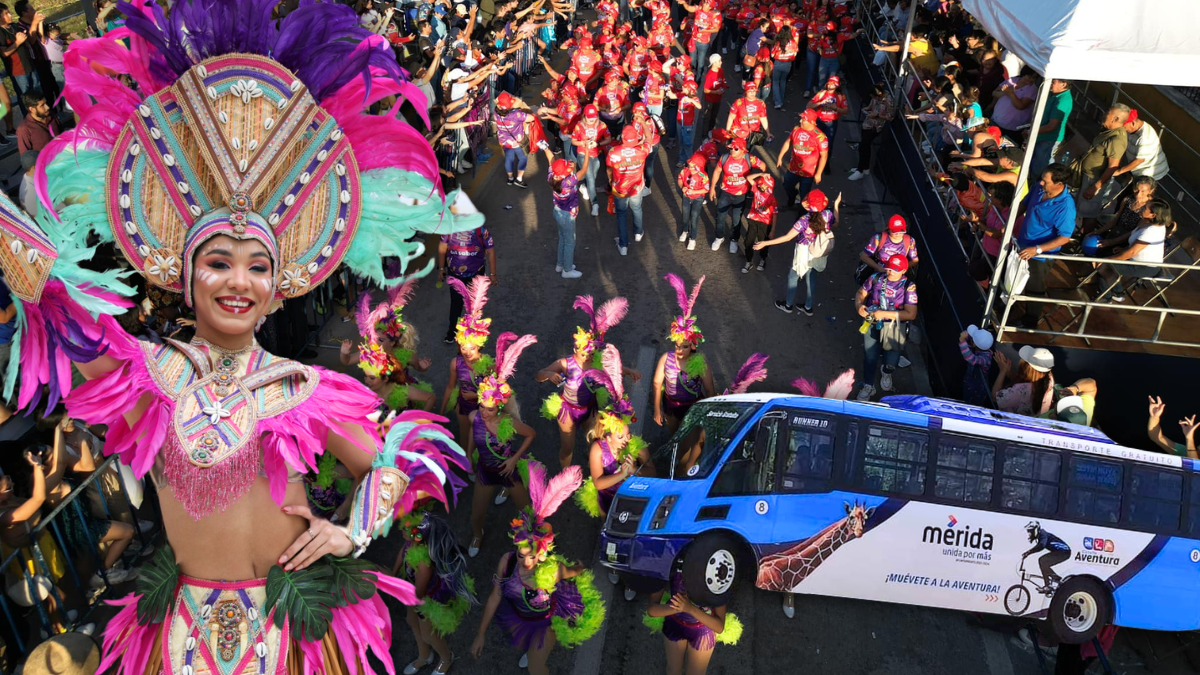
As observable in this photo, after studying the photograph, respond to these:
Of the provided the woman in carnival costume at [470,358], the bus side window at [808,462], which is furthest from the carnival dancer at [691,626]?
the woman in carnival costume at [470,358]

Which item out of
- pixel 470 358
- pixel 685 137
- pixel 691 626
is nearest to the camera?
pixel 691 626

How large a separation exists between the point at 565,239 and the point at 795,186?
384 centimetres

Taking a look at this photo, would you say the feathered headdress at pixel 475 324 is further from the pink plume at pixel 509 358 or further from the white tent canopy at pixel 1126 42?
the white tent canopy at pixel 1126 42

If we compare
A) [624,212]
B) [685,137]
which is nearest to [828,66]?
[685,137]

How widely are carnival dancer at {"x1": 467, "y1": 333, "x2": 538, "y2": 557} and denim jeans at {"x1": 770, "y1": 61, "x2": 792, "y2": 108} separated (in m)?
12.1

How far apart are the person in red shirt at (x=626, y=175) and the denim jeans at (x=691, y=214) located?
2.20ft

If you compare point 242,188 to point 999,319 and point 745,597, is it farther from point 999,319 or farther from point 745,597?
point 999,319

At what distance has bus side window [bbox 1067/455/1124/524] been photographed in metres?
6.95

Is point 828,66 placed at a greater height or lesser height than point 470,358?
greater

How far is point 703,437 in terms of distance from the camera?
759 centimetres

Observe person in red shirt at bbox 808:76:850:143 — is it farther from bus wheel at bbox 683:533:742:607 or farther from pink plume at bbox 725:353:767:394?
bus wheel at bbox 683:533:742:607

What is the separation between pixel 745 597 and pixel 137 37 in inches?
242

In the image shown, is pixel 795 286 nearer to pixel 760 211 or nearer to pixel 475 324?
pixel 760 211

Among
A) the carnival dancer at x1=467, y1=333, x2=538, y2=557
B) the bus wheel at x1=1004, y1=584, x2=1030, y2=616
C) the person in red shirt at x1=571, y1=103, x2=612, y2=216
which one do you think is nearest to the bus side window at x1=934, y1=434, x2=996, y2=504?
the bus wheel at x1=1004, y1=584, x2=1030, y2=616
